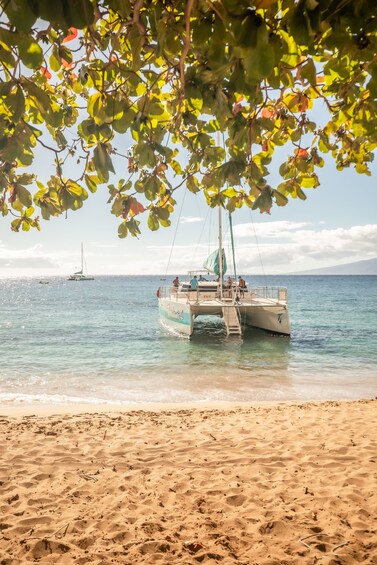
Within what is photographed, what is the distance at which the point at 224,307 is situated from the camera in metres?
20.5

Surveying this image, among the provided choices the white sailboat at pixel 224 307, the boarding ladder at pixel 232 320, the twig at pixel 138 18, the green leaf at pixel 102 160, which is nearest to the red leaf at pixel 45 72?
the twig at pixel 138 18

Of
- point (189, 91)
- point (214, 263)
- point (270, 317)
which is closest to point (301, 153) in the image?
point (189, 91)

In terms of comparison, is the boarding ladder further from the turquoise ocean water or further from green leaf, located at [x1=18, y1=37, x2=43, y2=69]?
green leaf, located at [x1=18, y1=37, x2=43, y2=69]

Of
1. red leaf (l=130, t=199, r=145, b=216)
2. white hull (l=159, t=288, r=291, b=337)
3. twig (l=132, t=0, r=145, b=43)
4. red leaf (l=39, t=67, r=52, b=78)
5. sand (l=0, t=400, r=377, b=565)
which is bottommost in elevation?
sand (l=0, t=400, r=377, b=565)

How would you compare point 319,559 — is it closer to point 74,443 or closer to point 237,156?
point 237,156

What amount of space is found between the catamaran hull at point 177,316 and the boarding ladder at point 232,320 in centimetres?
201

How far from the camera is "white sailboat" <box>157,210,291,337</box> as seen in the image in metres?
20.7

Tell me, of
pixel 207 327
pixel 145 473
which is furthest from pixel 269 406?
pixel 207 327

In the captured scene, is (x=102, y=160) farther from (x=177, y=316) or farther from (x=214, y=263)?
(x=214, y=263)

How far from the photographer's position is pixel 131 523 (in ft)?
12.4

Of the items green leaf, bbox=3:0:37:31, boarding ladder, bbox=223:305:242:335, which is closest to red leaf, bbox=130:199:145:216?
green leaf, bbox=3:0:37:31

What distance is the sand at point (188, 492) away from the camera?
333 centimetres

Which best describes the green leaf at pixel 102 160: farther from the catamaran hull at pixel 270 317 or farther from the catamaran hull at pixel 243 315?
the catamaran hull at pixel 270 317

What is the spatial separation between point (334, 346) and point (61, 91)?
2066cm
